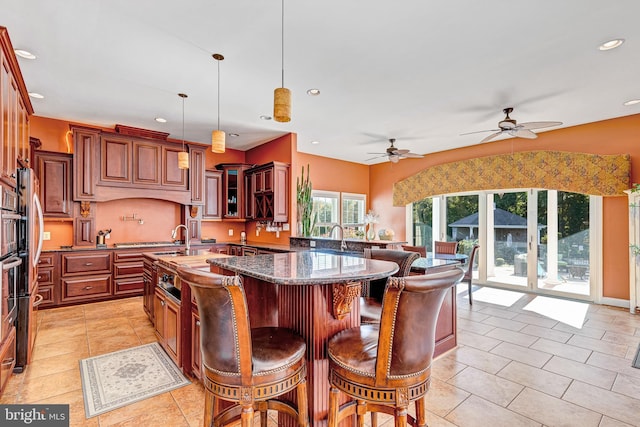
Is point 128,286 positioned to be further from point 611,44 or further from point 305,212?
point 611,44

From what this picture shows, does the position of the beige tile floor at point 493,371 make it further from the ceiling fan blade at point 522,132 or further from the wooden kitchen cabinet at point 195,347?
the ceiling fan blade at point 522,132

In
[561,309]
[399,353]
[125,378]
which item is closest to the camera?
[399,353]

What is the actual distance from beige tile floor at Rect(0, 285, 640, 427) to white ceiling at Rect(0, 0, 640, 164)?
2.99 metres

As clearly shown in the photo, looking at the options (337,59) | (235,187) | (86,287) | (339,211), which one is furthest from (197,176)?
(337,59)

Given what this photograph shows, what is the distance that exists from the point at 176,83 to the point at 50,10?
1.31 m

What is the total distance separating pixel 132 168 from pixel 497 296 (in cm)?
689

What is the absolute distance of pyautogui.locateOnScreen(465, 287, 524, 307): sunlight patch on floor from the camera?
513 cm

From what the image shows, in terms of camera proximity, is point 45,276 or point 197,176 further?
point 197,176

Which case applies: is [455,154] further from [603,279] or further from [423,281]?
[423,281]

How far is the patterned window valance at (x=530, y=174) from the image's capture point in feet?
15.6

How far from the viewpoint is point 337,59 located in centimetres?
307

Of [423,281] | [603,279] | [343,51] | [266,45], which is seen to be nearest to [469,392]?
[423,281]

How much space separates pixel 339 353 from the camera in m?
1.47

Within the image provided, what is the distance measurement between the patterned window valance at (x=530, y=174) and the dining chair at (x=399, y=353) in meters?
5.18
